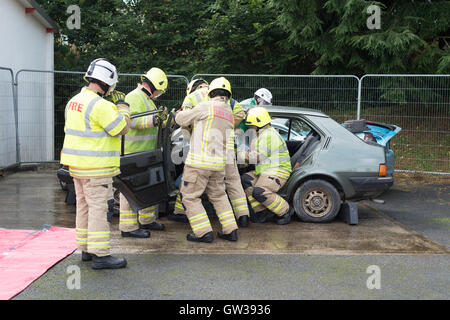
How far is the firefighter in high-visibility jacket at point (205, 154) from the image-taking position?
5.55m

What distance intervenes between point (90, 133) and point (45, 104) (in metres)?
7.73

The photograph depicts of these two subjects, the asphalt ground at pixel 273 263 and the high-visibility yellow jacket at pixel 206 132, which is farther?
the high-visibility yellow jacket at pixel 206 132

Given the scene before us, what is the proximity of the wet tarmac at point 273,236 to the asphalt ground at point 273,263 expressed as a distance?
0.01m

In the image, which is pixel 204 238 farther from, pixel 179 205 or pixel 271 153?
pixel 271 153

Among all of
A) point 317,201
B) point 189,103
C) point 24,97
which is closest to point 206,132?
point 189,103

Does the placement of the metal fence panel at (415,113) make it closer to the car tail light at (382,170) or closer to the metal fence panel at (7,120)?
the car tail light at (382,170)

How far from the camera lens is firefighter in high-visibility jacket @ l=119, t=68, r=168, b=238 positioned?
5746 millimetres

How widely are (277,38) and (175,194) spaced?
974 cm

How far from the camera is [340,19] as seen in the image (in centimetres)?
1220

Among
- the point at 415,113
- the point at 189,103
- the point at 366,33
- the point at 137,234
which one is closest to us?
the point at 137,234

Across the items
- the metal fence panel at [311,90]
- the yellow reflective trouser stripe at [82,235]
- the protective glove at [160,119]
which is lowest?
the yellow reflective trouser stripe at [82,235]

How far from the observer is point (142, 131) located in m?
5.90

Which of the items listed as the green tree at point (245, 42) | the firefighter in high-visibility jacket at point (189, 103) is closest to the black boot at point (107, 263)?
the firefighter in high-visibility jacket at point (189, 103)

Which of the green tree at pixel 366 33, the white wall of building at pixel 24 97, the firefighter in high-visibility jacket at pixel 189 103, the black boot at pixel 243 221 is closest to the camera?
the firefighter in high-visibility jacket at pixel 189 103
